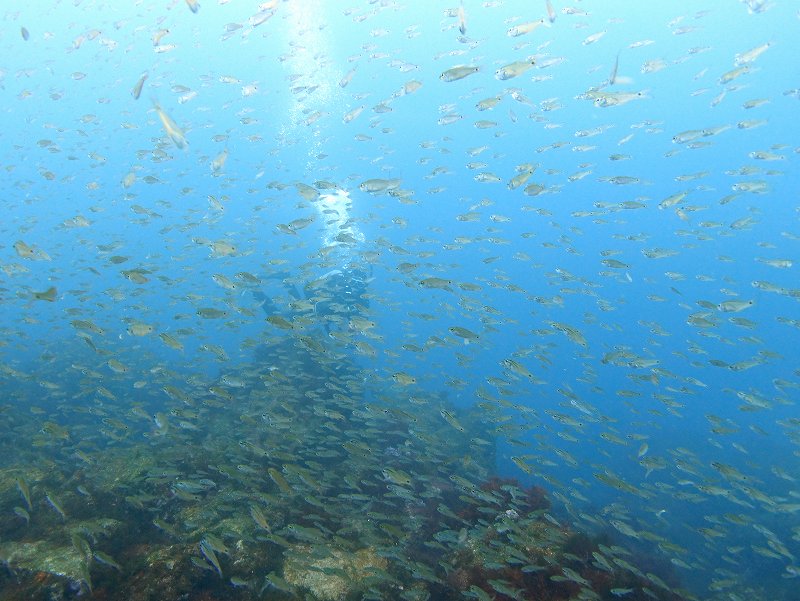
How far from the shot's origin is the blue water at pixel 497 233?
40.8ft

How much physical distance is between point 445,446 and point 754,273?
134 m

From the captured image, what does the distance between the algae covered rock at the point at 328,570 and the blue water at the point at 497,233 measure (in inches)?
169

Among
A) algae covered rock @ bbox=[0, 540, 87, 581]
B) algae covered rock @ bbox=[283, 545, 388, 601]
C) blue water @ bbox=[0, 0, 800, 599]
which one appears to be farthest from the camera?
blue water @ bbox=[0, 0, 800, 599]

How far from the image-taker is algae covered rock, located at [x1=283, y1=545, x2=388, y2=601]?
5516 mm

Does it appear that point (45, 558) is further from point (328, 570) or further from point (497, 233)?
point (497, 233)

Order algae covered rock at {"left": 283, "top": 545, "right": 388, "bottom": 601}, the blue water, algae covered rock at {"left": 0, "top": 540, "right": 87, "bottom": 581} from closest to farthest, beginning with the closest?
1. algae covered rock at {"left": 0, "top": 540, "right": 87, "bottom": 581}
2. algae covered rock at {"left": 283, "top": 545, "right": 388, "bottom": 601}
3. the blue water

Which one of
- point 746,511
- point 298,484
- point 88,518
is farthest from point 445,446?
point 746,511

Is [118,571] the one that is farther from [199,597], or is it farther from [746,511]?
[746,511]

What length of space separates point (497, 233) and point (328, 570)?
32.3 m

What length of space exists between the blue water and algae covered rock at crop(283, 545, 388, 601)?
428 centimetres

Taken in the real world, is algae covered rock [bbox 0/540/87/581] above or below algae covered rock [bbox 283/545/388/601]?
above

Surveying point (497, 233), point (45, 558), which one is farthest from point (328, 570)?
point (497, 233)

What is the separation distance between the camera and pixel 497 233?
115 ft

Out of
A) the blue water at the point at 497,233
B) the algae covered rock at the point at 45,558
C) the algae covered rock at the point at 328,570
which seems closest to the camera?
the algae covered rock at the point at 45,558
